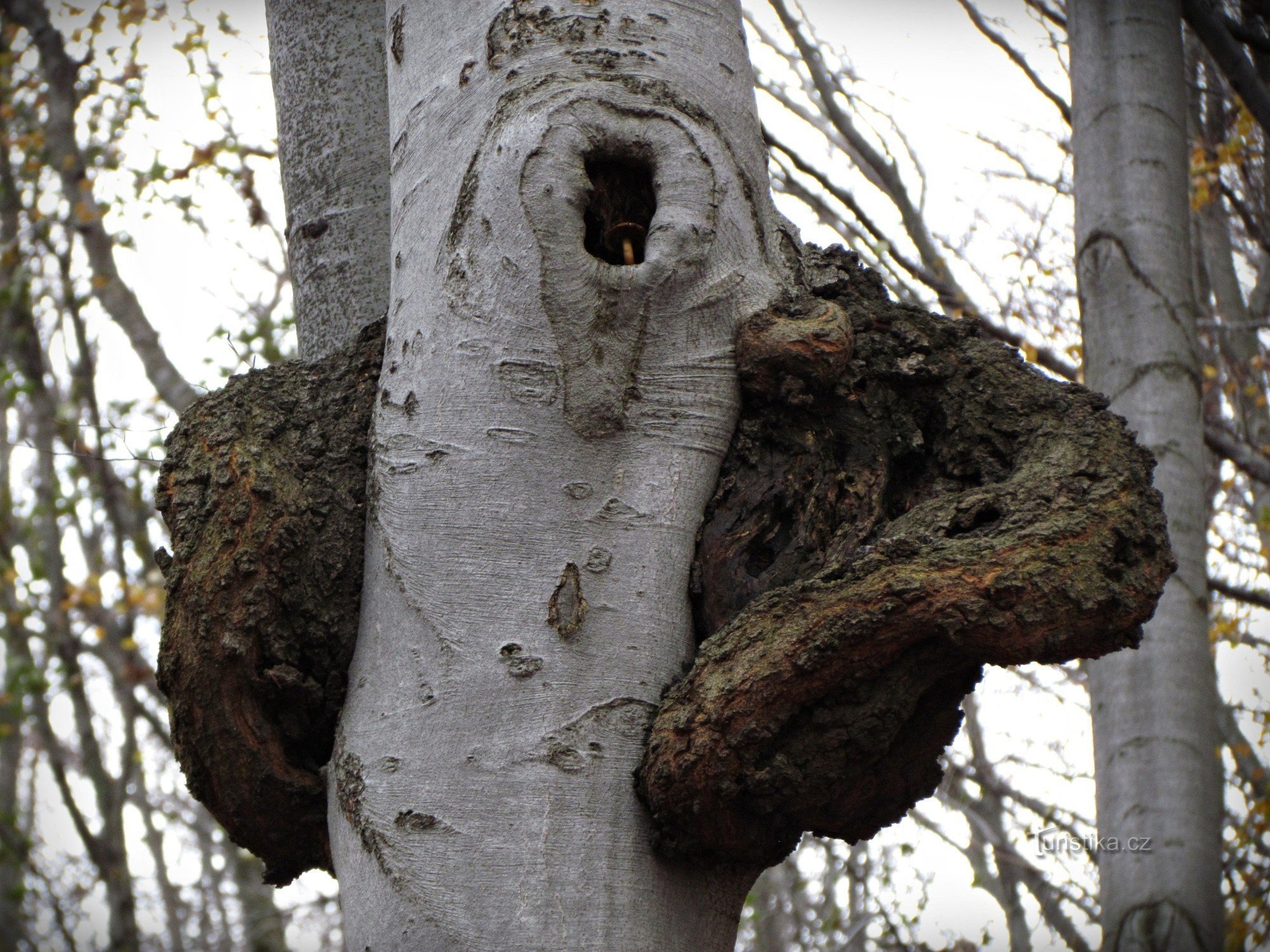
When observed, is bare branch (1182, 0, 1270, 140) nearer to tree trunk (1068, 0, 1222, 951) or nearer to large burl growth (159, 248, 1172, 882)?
tree trunk (1068, 0, 1222, 951)

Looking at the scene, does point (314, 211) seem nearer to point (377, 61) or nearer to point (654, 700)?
point (377, 61)

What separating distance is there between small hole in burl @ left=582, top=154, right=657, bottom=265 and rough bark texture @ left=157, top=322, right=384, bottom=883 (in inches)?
16.9

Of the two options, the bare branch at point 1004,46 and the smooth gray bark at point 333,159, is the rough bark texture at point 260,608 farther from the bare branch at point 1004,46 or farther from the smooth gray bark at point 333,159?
the bare branch at point 1004,46

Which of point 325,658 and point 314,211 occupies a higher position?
point 314,211

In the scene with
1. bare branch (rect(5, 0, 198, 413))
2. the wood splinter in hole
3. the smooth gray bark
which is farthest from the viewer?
bare branch (rect(5, 0, 198, 413))

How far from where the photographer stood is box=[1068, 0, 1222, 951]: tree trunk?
2279mm

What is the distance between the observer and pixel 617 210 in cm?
144

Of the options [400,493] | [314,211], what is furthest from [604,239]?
[314,211]

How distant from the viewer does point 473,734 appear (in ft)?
3.81

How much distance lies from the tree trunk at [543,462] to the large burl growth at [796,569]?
2.4 inches

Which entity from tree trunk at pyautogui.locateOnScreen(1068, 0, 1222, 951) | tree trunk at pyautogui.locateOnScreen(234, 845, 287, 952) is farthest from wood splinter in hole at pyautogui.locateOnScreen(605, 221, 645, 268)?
tree trunk at pyautogui.locateOnScreen(234, 845, 287, 952)

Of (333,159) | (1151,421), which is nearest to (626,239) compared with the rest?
(333,159)

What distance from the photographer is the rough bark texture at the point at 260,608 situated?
1.29 metres

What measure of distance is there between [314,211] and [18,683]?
482cm
